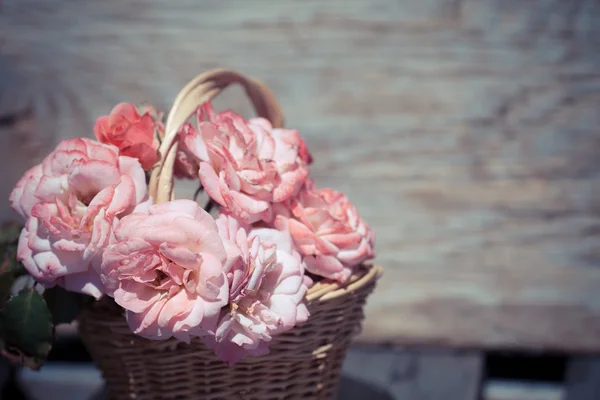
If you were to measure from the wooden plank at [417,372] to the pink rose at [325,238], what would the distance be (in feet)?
1.60

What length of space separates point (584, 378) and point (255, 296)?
2.65 ft

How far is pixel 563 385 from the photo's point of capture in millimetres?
1064

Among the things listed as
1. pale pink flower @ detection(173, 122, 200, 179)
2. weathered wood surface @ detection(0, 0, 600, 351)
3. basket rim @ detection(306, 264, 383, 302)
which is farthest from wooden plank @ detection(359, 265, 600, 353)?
pale pink flower @ detection(173, 122, 200, 179)

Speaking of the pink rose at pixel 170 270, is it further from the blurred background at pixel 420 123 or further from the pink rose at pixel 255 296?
the blurred background at pixel 420 123

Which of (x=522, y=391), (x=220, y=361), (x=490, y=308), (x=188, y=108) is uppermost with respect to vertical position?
(x=188, y=108)

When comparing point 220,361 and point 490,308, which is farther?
point 490,308

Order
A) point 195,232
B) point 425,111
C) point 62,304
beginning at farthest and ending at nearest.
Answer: point 425,111 < point 62,304 < point 195,232

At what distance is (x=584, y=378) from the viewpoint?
1043mm

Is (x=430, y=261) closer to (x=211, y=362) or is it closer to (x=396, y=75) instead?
(x=396, y=75)

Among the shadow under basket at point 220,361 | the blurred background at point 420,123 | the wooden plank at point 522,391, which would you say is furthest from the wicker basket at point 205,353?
the wooden plank at point 522,391

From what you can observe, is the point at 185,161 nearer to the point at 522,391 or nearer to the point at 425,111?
the point at 425,111

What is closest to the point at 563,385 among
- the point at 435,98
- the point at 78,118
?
the point at 435,98

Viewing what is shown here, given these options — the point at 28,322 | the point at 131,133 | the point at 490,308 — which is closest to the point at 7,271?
the point at 28,322

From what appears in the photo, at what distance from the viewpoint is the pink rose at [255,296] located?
50 cm
